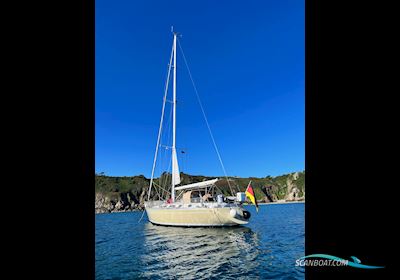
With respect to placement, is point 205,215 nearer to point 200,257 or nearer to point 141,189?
point 200,257

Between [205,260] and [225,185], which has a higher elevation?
[205,260]

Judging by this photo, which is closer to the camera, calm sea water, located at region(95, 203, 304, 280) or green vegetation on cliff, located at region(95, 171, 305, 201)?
calm sea water, located at region(95, 203, 304, 280)

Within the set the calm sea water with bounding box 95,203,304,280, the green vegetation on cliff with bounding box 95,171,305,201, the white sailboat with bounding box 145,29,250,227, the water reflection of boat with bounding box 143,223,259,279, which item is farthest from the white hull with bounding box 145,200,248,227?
the green vegetation on cliff with bounding box 95,171,305,201

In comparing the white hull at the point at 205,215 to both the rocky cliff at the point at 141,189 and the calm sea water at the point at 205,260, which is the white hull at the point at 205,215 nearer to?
the calm sea water at the point at 205,260

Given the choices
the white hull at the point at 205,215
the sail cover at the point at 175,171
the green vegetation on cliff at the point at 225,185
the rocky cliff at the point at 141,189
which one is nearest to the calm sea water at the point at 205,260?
the white hull at the point at 205,215

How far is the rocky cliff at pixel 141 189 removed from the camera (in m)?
110

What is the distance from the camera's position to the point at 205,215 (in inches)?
859

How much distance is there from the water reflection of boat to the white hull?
4.12 meters

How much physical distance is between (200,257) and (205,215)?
977 cm

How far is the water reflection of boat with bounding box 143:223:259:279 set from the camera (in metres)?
9.80

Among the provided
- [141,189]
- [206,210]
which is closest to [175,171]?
[206,210]

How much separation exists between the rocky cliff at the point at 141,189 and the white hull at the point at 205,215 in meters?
66.2

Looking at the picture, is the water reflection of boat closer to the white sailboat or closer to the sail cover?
the white sailboat
